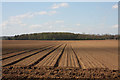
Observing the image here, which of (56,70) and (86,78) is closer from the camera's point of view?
(86,78)

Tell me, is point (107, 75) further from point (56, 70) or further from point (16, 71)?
point (16, 71)

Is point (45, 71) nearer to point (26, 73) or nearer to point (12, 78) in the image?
point (26, 73)

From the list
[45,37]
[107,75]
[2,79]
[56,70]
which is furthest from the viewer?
[45,37]

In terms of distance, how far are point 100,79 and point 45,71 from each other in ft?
9.09

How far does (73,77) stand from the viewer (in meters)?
7.54

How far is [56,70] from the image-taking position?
868 cm

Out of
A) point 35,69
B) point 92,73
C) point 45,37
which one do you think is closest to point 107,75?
point 92,73

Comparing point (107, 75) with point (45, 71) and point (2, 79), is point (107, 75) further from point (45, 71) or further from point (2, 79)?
point (2, 79)

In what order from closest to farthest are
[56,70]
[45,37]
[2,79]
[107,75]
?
[2,79], [107,75], [56,70], [45,37]

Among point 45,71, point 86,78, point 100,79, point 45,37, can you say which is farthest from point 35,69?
point 45,37

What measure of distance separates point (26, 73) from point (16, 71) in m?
0.65

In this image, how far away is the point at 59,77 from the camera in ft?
24.6

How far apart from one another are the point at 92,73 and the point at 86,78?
0.90 meters

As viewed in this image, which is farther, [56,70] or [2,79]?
[56,70]
